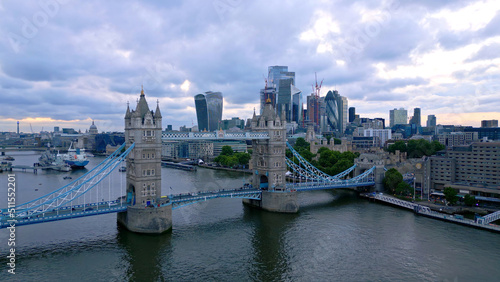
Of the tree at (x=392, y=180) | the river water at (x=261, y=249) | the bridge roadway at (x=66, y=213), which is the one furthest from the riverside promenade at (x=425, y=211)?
the bridge roadway at (x=66, y=213)

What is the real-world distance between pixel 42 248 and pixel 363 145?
163344 mm

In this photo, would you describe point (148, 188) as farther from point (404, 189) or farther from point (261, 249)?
point (404, 189)

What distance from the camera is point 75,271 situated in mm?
34812

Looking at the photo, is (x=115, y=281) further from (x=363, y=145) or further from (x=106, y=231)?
(x=363, y=145)

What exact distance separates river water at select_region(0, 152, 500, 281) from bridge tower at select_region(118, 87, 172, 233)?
5.47 feet

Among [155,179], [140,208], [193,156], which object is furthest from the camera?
[193,156]

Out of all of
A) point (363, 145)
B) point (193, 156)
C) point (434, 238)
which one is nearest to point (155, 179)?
point (434, 238)

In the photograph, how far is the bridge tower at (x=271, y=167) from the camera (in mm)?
58250

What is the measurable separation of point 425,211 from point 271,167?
26.3 m

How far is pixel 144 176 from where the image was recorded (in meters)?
47.3

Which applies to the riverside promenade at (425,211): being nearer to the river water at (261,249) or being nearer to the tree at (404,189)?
the river water at (261,249)

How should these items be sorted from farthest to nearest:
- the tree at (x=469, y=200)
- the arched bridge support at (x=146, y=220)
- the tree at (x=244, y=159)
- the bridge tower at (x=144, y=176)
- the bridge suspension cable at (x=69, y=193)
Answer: the tree at (x=244, y=159) < the tree at (x=469, y=200) < the bridge tower at (x=144, y=176) < the arched bridge support at (x=146, y=220) < the bridge suspension cable at (x=69, y=193)

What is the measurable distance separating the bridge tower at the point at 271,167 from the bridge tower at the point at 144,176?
60.8 ft

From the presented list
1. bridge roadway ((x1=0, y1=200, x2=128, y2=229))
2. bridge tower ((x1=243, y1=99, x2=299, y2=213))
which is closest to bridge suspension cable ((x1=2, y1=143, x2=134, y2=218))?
bridge roadway ((x1=0, y1=200, x2=128, y2=229))
